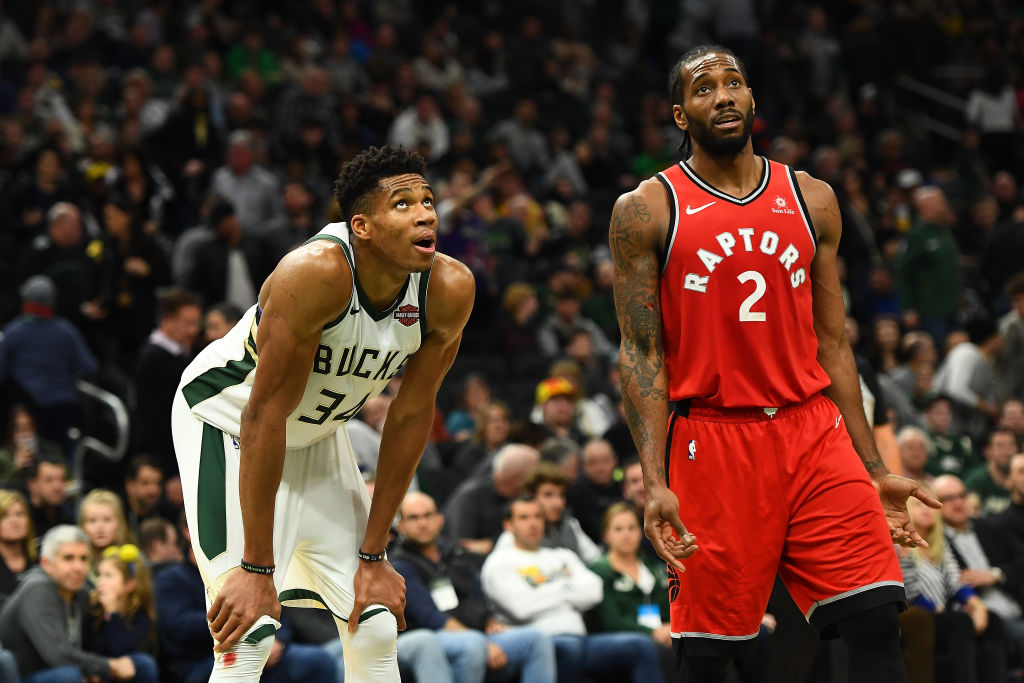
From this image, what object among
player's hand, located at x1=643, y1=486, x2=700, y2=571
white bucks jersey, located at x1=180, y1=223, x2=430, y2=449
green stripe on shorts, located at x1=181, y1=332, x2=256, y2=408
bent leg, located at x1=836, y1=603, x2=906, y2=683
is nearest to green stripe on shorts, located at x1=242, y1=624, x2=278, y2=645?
white bucks jersey, located at x1=180, y1=223, x2=430, y2=449

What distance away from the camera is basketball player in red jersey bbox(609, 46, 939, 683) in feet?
14.1

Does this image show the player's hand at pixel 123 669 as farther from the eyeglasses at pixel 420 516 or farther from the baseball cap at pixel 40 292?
the baseball cap at pixel 40 292

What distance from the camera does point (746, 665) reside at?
820cm

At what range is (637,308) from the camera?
4500mm

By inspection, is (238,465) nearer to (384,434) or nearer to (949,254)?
(384,434)

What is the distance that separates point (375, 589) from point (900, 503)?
1.78 meters

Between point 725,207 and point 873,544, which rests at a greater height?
point 725,207

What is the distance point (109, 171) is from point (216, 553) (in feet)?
27.3

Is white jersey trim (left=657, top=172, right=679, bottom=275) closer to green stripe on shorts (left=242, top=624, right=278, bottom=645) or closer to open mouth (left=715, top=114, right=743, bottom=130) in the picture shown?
open mouth (left=715, top=114, right=743, bottom=130)

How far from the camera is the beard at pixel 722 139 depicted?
448cm

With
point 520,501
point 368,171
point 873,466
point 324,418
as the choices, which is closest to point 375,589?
point 324,418

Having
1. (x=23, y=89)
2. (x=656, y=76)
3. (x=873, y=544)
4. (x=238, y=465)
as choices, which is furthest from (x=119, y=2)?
(x=873, y=544)

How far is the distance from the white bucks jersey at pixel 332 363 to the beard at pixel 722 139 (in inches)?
40.6

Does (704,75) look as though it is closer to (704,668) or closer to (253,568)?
(704,668)
